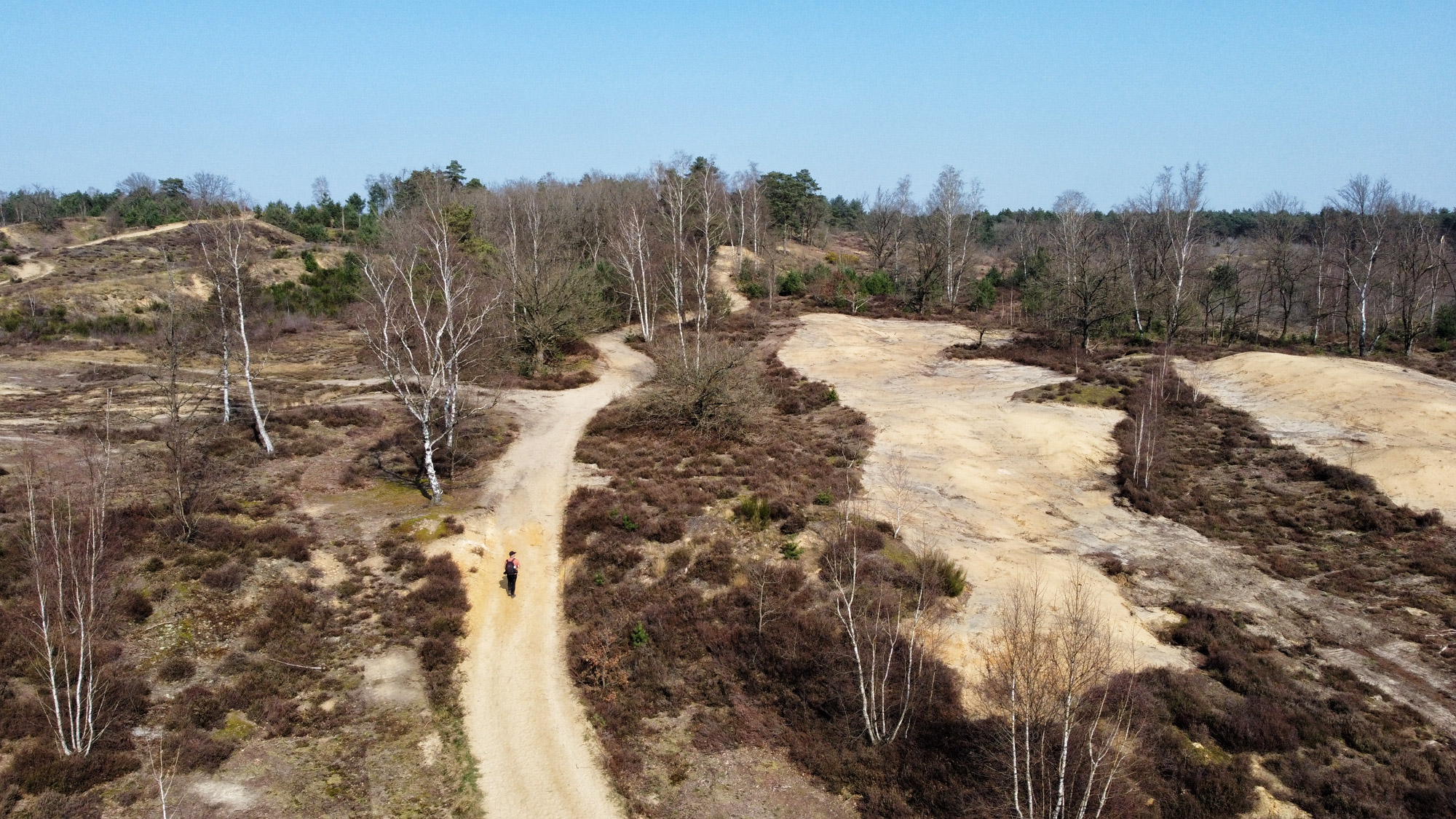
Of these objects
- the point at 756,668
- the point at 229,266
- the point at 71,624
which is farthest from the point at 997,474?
the point at 229,266

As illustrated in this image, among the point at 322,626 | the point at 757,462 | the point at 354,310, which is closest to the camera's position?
the point at 322,626

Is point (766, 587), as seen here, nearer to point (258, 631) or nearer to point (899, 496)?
point (899, 496)

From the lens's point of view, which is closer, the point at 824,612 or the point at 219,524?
the point at 824,612

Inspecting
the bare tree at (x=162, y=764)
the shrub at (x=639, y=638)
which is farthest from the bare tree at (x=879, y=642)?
the bare tree at (x=162, y=764)

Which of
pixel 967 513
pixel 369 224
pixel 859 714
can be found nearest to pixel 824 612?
pixel 859 714

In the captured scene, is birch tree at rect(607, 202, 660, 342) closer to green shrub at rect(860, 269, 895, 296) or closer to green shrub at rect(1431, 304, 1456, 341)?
green shrub at rect(860, 269, 895, 296)

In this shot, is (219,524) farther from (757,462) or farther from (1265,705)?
(1265,705)

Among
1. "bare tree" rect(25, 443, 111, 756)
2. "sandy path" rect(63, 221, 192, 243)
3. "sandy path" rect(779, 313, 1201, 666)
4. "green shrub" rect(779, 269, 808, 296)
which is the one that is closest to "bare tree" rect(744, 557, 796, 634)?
"sandy path" rect(779, 313, 1201, 666)

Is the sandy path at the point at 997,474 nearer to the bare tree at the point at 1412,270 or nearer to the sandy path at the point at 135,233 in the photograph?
the bare tree at the point at 1412,270
